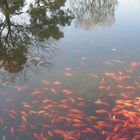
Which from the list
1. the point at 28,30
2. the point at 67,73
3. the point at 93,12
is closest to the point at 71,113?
the point at 67,73

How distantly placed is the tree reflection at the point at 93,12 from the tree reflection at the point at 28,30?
74 centimetres

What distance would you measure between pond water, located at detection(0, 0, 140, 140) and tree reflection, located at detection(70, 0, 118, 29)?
0.09 meters

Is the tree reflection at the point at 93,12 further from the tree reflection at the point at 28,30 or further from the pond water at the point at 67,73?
the tree reflection at the point at 28,30

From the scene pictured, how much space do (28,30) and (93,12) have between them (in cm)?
462

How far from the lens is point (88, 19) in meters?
14.4

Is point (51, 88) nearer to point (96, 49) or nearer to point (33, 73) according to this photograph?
point (33, 73)

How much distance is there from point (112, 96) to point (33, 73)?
2.46 m

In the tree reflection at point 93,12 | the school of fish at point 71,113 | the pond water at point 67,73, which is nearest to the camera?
the school of fish at point 71,113

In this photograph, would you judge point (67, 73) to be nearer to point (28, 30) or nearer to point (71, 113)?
point (71, 113)

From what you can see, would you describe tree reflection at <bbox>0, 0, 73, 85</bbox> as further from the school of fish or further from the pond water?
the school of fish

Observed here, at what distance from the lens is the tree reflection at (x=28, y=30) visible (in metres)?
9.59

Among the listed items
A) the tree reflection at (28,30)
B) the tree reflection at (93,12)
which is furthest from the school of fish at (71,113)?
the tree reflection at (93,12)

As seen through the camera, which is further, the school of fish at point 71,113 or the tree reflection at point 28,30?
the tree reflection at point 28,30

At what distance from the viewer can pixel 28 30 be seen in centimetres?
1202
